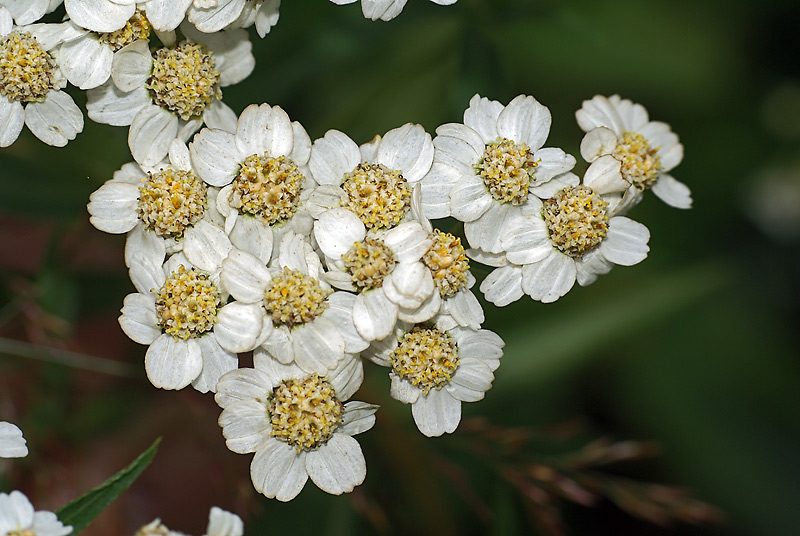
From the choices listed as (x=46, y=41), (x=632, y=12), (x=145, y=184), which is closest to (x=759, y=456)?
(x=632, y=12)

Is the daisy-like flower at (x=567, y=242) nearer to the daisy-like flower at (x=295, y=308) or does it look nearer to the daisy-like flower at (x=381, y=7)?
the daisy-like flower at (x=295, y=308)

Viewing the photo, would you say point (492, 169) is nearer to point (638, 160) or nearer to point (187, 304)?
point (638, 160)

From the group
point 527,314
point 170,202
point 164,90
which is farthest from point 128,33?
point 527,314

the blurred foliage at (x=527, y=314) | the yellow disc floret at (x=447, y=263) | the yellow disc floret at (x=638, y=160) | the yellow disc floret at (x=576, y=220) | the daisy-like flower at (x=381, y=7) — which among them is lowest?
the blurred foliage at (x=527, y=314)

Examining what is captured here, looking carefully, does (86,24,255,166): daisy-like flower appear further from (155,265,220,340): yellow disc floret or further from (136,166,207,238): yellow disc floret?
(155,265,220,340): yellow disc floret

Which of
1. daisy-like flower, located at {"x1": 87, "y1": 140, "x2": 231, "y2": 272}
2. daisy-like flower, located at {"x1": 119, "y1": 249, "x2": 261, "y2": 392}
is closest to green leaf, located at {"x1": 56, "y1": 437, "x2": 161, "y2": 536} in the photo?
daisy-like flower, located at {"x1": 119, "y1": 249, "x2": 261, "y2": 392}

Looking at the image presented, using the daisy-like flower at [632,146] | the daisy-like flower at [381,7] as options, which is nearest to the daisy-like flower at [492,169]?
the daisy-like flower at [632,146]

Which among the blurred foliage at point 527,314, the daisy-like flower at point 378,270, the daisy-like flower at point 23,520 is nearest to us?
the daisy-like flower at point 23,520
